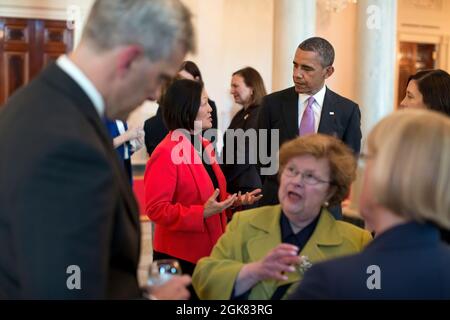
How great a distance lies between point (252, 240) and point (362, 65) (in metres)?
4.77

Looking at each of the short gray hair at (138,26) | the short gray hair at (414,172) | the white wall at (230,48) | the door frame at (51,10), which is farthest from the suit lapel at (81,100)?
the door frame at (51,10)

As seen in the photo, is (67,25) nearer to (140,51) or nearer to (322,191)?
(322,191)

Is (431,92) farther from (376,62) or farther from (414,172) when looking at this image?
(376,62)

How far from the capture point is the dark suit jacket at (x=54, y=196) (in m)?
1.15

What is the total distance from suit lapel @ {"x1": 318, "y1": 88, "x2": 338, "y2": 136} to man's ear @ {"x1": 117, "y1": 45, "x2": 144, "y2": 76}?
2348mm

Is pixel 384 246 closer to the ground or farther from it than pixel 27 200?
closer to the ground

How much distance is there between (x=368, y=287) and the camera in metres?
1.31

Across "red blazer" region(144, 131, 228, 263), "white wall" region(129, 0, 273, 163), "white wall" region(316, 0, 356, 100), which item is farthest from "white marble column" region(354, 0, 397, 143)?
"red blazer" region(144, 131, 228, 263)

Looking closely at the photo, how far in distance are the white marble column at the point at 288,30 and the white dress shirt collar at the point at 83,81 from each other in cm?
489

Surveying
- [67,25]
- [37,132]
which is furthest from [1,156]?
[67,25]

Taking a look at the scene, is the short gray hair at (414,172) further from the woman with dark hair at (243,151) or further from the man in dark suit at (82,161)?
the woman with dark hair at (243,151)

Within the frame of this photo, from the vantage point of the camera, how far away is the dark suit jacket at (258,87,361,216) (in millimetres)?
3553

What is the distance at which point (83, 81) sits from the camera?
1345mm

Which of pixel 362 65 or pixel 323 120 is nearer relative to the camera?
pixel 323 120
